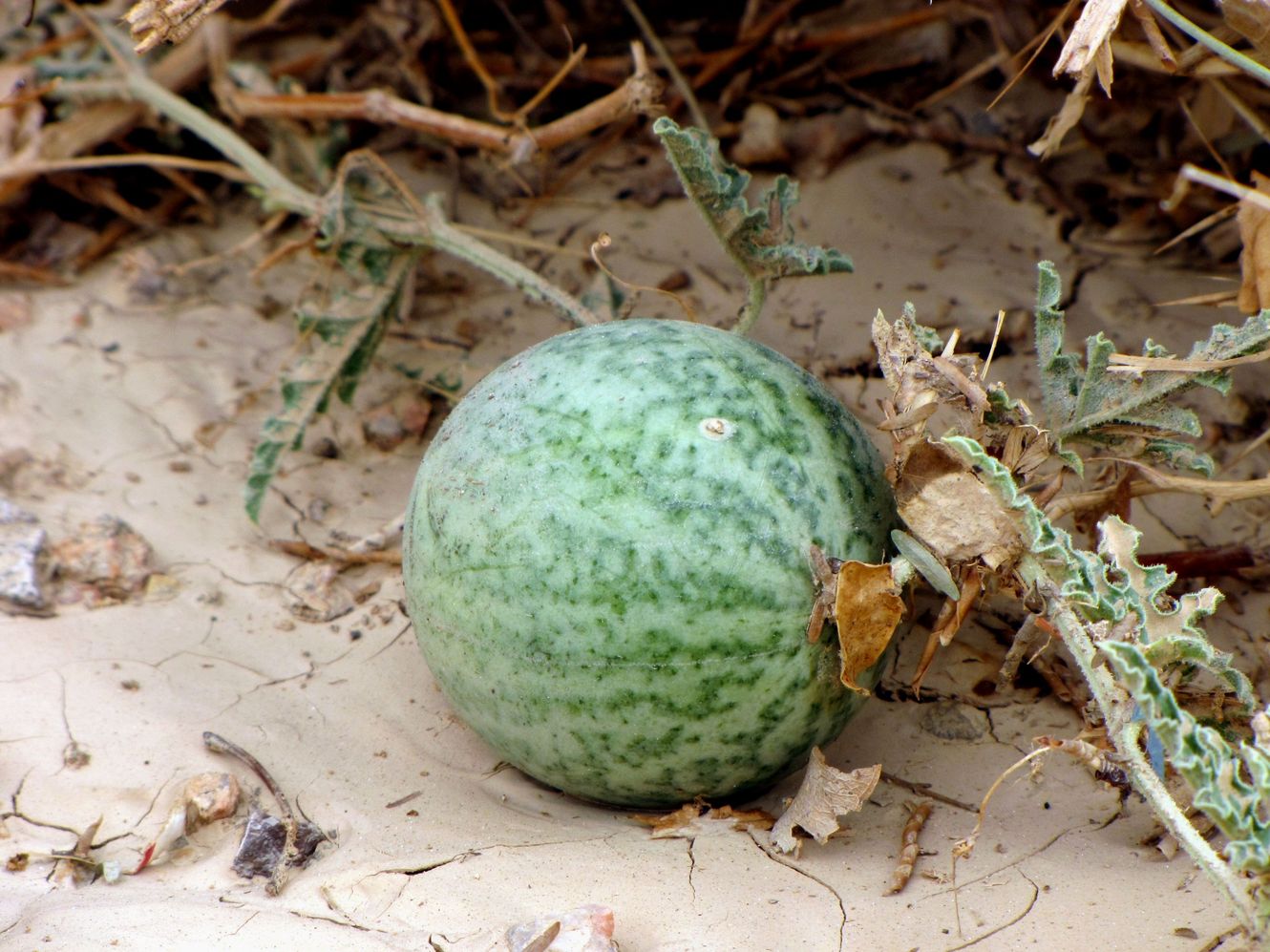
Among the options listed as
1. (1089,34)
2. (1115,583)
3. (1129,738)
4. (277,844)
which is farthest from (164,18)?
(1129,738)

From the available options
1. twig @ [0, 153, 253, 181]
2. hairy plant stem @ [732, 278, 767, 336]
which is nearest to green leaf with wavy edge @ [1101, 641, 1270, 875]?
hairy plant stem @ [732, 278, 767, 336]

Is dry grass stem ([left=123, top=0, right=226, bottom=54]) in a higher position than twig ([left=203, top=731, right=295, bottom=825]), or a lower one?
higher

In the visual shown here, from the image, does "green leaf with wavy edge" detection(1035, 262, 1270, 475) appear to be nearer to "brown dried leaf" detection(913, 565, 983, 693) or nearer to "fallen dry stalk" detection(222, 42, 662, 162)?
"brown dried leaf" detection(913, 565, 983, 693)

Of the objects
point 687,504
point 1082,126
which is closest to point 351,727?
point 687,504

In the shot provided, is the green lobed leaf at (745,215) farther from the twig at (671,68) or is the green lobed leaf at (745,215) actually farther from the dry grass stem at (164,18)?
the dry grass stem at (164,18)

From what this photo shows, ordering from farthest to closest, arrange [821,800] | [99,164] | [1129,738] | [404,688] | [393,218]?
[99,164] < [393,218] < [404,688] < [821,800] < [1129,738]

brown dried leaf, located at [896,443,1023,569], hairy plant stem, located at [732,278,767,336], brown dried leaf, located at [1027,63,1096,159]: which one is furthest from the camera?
hairy plant stem, located at [732,278,767,336]

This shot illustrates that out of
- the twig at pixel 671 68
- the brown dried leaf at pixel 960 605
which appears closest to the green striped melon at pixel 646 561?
the brown dried leaf at pixel 960 605

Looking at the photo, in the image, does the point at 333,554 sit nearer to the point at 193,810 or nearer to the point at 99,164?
the point at 193,810
